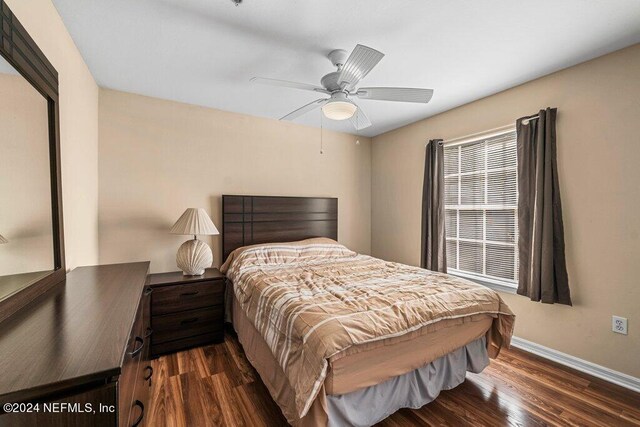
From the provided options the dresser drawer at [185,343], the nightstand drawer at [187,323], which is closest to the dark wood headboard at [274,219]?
the nightstand drawer at [187,323]

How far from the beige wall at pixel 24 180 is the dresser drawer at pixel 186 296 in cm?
111

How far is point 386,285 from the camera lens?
2104 mm

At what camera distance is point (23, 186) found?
1155mm

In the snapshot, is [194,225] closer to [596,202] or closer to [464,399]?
[464,399]

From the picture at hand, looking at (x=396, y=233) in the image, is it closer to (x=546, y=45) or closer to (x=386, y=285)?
(x=386, y=285)

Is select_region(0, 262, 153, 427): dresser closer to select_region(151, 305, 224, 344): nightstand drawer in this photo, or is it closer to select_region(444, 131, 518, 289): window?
select_region(151, 305, 224, 344): nightstand drawer

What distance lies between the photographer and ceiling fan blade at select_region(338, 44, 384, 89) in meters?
1.54

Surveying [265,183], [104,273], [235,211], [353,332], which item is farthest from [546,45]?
[104,273]

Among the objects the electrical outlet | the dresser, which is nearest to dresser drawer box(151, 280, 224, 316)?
the dresser

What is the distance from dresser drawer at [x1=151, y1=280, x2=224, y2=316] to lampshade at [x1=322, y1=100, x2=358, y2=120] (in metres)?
1.91

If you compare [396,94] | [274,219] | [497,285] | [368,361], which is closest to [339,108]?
[396,94]

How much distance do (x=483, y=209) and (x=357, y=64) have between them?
222 centimetres

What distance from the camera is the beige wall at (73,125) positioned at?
144 cm

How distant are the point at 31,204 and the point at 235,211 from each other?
2.01 metres
